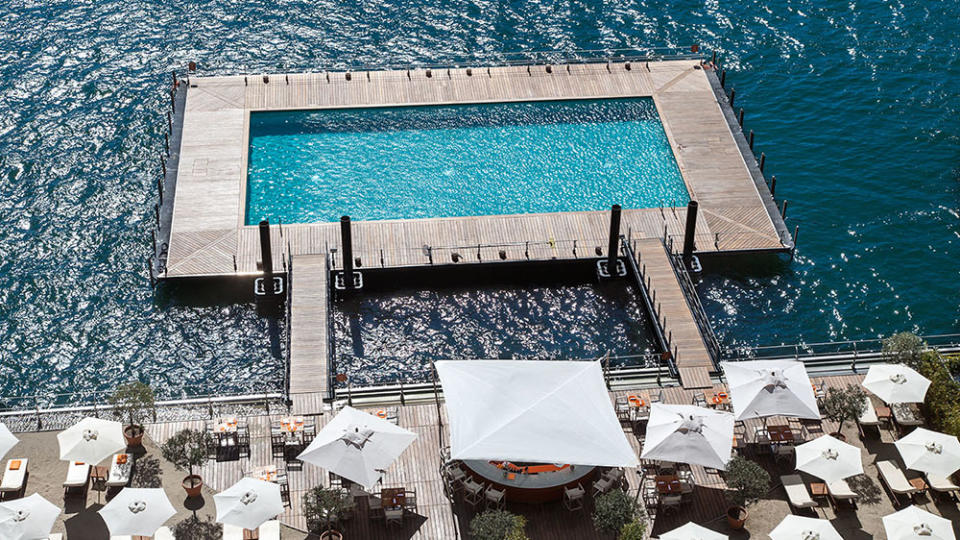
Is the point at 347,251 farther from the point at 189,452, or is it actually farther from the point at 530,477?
the point at 530,477

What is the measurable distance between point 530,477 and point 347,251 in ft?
74.1

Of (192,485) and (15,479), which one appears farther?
(15,479)

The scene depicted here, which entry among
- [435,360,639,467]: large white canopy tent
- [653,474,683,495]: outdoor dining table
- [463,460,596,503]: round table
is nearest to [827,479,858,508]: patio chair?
[653,474,683,495]: outdoor dining table

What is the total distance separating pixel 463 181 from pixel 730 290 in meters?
19.6

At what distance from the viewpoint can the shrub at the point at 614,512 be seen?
5575 cm

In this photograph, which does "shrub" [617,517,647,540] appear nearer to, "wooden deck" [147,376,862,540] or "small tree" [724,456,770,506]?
"wooden deck" [147,376,862,540]

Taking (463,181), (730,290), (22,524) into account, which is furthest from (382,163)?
(22,524)

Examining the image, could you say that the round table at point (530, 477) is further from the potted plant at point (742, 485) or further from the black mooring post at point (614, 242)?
the black mooring post at point (614, 242)

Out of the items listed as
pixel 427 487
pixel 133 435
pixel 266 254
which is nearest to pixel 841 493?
pixel 427 487

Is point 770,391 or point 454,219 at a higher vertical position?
point 454,219

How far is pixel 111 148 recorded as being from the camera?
87.9 meters

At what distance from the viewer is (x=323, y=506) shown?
56250 mm

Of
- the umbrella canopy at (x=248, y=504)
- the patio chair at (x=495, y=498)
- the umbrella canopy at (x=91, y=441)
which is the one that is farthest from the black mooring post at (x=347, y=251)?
the umbrella canopy at (x=248, y=504)

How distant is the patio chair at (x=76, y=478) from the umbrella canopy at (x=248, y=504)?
7.59 meters
